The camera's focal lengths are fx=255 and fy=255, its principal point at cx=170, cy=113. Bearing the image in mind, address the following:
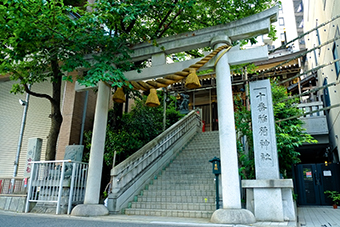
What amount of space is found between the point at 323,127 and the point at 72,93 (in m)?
14.1

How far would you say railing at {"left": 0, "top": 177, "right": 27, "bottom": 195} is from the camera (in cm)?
940

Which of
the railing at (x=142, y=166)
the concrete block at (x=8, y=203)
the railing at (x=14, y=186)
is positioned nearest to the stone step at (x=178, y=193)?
the railing at (x=142, y=166)

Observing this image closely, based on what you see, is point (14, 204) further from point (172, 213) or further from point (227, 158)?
point (227, 158)

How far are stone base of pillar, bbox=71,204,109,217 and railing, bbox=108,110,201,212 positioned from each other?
1.72 feet

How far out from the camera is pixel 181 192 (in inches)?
352

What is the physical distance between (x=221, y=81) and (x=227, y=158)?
7.19 feet

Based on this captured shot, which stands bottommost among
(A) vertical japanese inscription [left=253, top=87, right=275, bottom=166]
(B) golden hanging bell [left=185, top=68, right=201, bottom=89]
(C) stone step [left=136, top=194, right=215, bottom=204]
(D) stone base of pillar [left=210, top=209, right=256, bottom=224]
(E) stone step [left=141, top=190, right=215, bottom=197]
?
(D) stone base of pillar [left=210, top=209, right=256, bottom=224]

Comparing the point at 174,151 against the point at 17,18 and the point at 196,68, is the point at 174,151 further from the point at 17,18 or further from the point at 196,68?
the point at 17,18

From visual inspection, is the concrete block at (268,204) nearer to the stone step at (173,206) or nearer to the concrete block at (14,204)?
the stone step at (173,206)

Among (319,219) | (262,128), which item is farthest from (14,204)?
(319,219)

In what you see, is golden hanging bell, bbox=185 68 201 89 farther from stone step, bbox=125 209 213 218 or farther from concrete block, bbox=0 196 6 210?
concrete block, bbox=0 196 6 210

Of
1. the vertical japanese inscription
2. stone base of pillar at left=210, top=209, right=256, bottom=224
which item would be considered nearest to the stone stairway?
stone base of pillar at left=210, top=209, right=256, bottom=224

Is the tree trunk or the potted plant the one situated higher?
the tree trunk

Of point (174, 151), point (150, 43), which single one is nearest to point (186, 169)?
point (174, 151)
